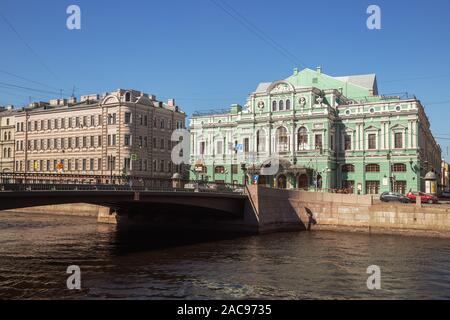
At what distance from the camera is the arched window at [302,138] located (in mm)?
62812

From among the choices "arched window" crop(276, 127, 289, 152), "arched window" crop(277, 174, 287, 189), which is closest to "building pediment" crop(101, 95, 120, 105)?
"arched window" crop(276, 127, 289, 152)

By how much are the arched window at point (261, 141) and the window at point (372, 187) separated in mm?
14411

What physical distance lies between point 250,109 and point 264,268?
42.4 meters

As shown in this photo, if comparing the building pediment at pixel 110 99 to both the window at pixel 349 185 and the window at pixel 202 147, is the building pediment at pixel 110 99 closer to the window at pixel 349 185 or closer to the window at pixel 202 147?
the window at pixel 202 147

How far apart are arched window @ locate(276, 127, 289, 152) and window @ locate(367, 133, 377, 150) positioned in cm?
1051

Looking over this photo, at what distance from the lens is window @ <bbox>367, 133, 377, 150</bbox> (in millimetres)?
60438

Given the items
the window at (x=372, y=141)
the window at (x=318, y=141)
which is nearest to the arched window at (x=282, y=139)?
the window at (x=318, y=141)

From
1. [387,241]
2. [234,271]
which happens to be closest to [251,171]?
[387,241]

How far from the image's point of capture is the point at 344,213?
47.7 metres

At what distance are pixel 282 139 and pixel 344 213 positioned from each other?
19051mm

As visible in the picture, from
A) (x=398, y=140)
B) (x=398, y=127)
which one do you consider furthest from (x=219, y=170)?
(x=398, y=127)

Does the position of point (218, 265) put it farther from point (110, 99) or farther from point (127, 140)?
point (110, 99)

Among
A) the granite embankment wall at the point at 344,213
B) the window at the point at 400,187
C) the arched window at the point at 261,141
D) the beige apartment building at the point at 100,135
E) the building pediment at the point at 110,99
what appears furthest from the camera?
the building pediment at the point at 110,99
